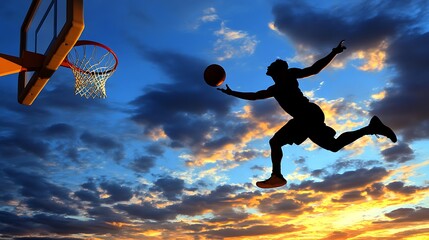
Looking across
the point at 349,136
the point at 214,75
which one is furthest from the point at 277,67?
the point at 349,136

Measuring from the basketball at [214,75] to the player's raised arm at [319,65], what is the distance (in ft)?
5.91

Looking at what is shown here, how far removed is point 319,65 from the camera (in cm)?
877

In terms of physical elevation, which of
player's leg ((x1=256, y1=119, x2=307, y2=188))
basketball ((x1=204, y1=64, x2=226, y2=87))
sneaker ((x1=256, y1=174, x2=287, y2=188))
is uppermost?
basketball ((x1=204, y1=64, x2=226, y2=87))

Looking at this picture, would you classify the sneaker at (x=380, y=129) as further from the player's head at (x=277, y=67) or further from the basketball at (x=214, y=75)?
the basketball at (x=214, y=75)

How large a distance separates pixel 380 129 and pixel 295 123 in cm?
167

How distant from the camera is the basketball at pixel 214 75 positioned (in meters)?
10.3

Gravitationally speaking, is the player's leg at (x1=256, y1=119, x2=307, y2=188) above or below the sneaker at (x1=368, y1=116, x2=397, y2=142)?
below

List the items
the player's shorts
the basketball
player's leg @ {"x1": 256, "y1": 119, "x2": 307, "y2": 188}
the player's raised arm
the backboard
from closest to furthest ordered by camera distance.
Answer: the player's raised arm, the player's shorts, player's leg @ {"x1": 256, "y1": 119, "x2": 307, "y2": 188}, the basketball, the backboard

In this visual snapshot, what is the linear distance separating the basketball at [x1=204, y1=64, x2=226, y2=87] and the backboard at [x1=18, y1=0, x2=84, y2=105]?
306 centimetres

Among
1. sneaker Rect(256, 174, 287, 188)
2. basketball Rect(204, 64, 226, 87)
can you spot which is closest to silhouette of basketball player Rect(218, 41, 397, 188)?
sneaker Rect(256, 174, 287, 188)

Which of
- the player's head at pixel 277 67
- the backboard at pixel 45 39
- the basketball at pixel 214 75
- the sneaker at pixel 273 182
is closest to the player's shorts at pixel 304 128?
the sneaker at pixel 273 182

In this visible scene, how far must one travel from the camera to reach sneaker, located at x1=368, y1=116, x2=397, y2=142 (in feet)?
30.9

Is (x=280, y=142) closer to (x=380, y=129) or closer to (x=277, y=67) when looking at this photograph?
(x=277, y=67)

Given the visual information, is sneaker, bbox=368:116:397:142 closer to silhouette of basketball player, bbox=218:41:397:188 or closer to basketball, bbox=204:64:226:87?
silhouette of basketball player, bbox=218:41:397:188
